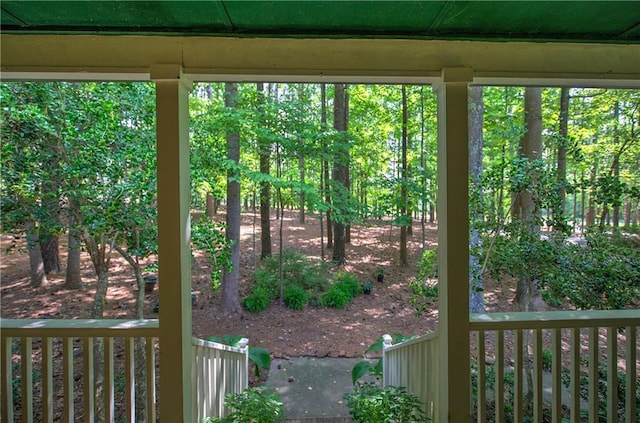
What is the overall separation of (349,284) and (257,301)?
2.03 m

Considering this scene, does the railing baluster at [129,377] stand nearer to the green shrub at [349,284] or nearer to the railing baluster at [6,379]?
the railing baluster at [6,379]

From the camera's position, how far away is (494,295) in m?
6.13

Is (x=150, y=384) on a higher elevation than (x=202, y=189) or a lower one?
lower

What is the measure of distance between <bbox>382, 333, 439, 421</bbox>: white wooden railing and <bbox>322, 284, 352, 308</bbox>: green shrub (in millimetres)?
4064

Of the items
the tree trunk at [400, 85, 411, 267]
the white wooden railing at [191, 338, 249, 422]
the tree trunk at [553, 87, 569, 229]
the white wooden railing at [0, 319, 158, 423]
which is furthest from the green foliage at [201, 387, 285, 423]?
the tree trunk at [400, 85, 411, 267]

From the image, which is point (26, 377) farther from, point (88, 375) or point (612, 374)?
point (612, 374)

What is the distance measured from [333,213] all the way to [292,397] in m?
3.40

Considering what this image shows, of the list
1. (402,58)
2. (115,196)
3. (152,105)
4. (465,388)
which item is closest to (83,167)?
(115,196)

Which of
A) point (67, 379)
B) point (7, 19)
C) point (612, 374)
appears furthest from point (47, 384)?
point (612, 374)

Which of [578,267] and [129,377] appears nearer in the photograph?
[129,377]

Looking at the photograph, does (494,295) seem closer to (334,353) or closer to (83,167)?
(334,353)

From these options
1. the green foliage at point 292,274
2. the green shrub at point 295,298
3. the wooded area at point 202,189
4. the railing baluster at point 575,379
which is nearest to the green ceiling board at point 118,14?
the wooded area at point 202,189

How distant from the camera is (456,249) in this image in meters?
1.61

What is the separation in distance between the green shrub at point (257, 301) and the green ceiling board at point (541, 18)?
18.8 feet
